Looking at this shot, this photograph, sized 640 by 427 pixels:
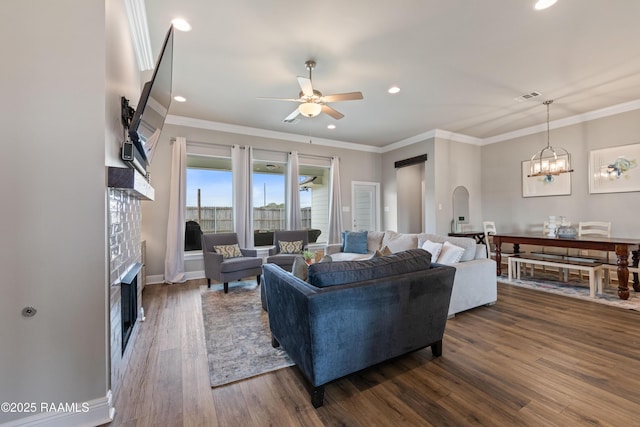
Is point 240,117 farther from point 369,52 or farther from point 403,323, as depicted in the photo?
point 403,323

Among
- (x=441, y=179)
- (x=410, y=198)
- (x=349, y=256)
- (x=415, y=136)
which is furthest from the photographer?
(x=410, y=198)

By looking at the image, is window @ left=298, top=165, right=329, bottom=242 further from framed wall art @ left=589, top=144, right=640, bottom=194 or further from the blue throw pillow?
framed wall art @ left=589, top=144, right=640, bottom=194

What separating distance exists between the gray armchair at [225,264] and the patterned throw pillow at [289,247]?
21.7 inches

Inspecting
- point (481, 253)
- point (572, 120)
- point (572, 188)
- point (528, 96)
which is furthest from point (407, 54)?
point (572, 188)

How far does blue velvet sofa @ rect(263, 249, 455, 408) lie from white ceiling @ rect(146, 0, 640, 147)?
87.0 inches

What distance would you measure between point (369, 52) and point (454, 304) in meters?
3.02

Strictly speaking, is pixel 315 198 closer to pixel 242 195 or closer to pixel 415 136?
pixel 242 195

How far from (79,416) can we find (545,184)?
7.48 meters

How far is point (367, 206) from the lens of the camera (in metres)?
7.06

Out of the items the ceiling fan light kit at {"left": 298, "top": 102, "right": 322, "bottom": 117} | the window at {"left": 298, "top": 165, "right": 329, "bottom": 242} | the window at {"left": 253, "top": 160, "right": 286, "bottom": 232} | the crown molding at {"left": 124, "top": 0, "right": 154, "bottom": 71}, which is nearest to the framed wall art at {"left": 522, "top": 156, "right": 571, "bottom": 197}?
the window at {"left": 298, "top": 165, "right": 329, "bottom": 242}

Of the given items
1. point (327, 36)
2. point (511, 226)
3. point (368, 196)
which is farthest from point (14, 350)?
point (511, 226)

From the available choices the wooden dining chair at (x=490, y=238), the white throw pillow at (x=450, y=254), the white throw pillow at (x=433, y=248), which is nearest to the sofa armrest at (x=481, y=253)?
the white throw pillow at (x=450, y=254)

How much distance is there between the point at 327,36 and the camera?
2.65 metres

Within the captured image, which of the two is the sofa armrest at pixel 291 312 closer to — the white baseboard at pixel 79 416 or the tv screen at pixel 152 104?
the white baseboard at pixel 79 416
